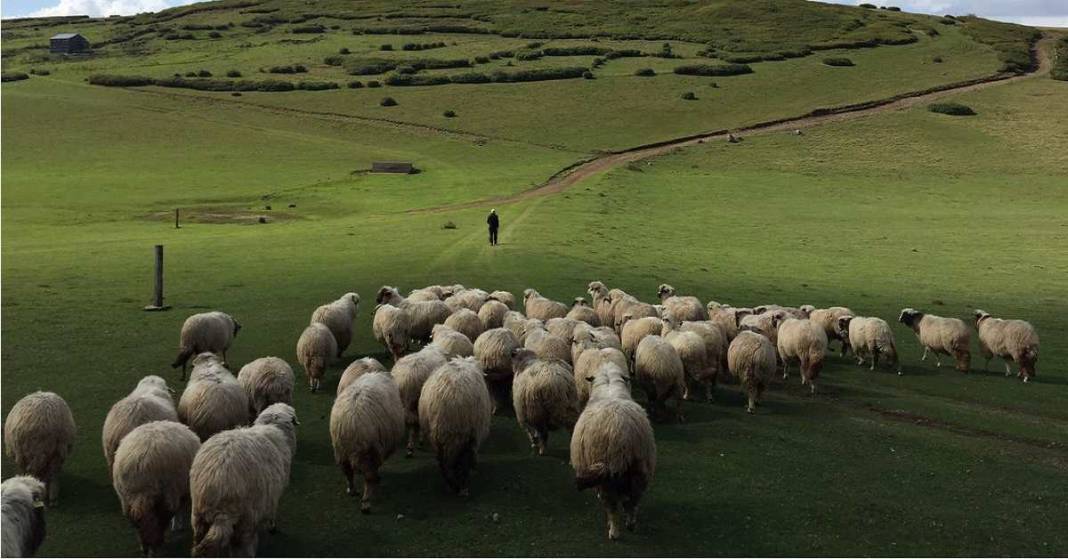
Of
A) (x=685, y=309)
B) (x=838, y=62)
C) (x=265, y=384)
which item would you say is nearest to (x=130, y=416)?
(x=265, y=384)

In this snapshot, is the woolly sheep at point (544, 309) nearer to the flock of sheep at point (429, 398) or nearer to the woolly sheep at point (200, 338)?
the flock of sheep at point (429, 398)

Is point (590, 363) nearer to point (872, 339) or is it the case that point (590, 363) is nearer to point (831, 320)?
point (872, 339)

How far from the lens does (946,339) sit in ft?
68.5

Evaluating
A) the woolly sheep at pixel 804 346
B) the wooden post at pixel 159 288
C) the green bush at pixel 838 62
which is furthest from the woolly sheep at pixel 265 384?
the green bush at pixel 838 62

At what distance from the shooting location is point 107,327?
2231 centimetres

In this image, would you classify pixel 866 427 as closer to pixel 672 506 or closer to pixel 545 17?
pixel 672 506

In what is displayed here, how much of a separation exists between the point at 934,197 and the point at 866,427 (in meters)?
47.7

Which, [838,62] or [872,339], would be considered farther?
[838,62]

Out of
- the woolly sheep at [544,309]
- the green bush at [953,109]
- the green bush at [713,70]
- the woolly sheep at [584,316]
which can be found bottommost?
the woolly sheep at [544,309]

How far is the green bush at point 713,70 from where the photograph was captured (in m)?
98.9

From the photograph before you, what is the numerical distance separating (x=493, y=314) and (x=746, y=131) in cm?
6369

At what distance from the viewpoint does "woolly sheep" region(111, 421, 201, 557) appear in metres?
10.1

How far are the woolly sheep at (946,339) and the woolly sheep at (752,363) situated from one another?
6603mm

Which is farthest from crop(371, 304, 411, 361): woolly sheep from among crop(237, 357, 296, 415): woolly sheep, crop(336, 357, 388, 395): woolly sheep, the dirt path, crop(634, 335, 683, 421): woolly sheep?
the dirt path
